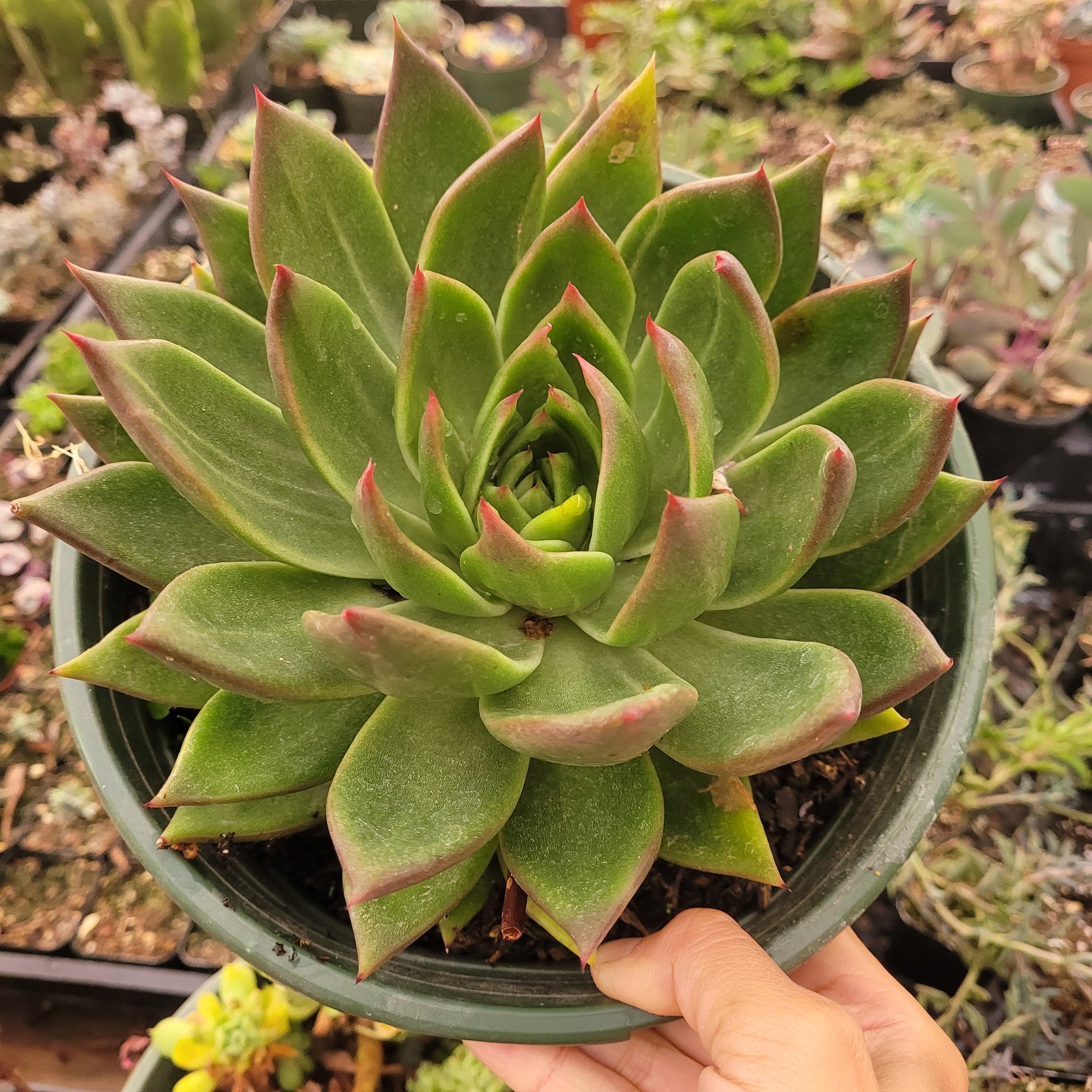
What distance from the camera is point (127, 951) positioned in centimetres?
118

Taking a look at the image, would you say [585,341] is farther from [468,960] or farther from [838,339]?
[468,960]

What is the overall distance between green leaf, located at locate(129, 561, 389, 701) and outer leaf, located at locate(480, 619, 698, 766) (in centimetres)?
12

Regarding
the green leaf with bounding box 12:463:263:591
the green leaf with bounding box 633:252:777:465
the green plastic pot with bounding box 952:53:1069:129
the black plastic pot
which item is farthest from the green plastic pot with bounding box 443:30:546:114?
the green leaf with bounding box 12:463:263:591

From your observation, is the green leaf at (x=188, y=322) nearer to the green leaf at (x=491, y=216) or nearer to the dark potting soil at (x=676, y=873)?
the green leaf at (x=491, y=216)

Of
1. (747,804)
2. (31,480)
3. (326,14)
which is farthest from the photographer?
(326,14)

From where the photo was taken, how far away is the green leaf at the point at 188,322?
656 mm

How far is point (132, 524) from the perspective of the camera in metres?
0.65

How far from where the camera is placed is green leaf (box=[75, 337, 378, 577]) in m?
0.55

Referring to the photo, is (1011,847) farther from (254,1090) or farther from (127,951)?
(127,951)

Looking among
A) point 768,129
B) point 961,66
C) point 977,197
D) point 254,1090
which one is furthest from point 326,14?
point 254,1090

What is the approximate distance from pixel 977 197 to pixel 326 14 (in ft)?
8.26

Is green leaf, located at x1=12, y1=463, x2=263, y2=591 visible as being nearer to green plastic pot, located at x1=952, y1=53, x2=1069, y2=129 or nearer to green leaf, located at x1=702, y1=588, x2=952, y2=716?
green leaf, located at x1=702, y1=588, x2=952, y2=716

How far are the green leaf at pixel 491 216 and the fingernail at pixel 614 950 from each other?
58 cm

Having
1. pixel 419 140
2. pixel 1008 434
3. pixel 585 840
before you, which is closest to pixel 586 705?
pixel 585 840
